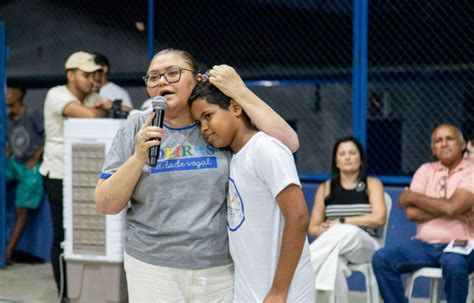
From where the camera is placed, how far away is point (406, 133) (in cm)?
780

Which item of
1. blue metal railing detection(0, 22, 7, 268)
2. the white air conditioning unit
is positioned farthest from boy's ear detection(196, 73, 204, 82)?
blue metal railing detection(0, 22, 7, 268)

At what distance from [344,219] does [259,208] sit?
3193 millimetres

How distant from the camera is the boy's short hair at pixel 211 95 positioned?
281 cm

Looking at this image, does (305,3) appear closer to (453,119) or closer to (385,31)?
(385,31)

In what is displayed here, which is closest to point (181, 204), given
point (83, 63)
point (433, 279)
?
point (433, 279)

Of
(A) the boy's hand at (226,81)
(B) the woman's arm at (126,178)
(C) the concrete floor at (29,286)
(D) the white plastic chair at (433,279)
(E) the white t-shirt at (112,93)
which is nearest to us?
(B) the woman's arm at (126,178)

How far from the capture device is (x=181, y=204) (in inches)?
111

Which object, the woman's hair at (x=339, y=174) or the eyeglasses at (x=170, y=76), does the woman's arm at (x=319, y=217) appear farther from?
the eyeglasses at (x=170, y=76)

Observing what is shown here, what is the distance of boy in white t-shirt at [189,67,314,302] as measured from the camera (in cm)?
270

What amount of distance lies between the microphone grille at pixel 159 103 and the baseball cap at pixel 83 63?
3.66 m

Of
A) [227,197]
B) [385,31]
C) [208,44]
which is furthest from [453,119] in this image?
[227,197]

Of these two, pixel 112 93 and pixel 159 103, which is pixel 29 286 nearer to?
pixel 112 93

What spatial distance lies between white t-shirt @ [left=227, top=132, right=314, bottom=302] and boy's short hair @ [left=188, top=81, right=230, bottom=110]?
0.47ft

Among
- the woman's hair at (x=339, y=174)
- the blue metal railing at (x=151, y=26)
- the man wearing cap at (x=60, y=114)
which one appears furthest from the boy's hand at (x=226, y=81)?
the blue metal railing at (x=151, y=26)
